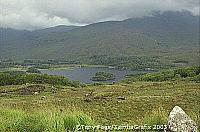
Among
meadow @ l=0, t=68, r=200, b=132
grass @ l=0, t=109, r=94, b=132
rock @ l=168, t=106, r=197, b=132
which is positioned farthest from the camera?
meadow @ l=0, t=68, r=200, b=132

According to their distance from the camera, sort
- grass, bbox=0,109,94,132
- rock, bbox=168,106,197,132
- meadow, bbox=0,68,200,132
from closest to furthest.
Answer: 1. rock, bbox=168,106,197,132
2. grass, bbox=0,109,94,132
3. meadow, bbox=0,68,200,132

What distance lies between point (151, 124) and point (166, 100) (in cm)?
1777

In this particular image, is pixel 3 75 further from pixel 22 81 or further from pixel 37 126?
pixel 37 126

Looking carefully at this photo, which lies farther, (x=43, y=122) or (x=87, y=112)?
(x=87, y=112)

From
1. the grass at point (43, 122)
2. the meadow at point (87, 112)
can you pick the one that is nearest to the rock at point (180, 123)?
the meadow at point (87, 112)

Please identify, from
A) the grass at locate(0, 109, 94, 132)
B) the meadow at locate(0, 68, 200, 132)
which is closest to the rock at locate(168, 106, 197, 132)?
the meadow at locate(0, 68, 200, 132)

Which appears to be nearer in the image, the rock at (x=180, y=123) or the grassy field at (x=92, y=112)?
the rock at (x=180, y=123)

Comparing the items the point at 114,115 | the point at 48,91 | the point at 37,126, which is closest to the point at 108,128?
the point at 37,126

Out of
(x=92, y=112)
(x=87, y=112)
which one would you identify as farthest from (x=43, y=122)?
(x=92, y=112)

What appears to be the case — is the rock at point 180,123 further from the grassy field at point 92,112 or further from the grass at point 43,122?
the grass at point 43,122

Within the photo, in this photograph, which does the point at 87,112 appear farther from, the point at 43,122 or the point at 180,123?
the point at 180,123

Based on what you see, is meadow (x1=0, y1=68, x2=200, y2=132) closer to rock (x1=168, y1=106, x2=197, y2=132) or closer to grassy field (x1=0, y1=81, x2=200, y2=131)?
grassy field (x1=0, y1=81, x2=200, y2=131)

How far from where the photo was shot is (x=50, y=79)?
237 ft

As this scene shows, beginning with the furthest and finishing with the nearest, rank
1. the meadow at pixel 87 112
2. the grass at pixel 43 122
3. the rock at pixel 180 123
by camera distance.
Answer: the meadow at pixel 87 112
the grass at pixel 43 122
the rock at pixel 180 123
